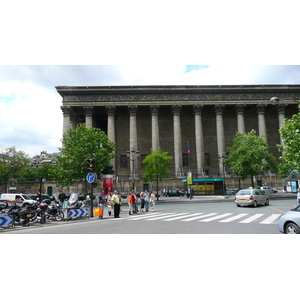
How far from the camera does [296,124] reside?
18141mm

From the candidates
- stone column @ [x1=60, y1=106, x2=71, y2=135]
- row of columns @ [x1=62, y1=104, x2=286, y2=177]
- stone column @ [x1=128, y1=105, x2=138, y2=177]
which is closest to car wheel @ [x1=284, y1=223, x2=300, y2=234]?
row of columns @ [x1=62, y1=104, x2=286, y2=177]

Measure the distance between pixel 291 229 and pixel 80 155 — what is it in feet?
93.0

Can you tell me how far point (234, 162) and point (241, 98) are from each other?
1806 centimetres

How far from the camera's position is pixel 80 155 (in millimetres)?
33719

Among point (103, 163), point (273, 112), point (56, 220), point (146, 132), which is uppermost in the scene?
point (273, 112)

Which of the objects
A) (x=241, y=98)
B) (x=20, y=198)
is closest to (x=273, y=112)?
(x=241, y=98)

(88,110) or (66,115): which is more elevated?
(88,110)

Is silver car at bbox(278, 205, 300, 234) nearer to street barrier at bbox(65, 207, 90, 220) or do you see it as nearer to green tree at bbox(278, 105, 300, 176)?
green tree at bbox(278, 105, 300, 176)

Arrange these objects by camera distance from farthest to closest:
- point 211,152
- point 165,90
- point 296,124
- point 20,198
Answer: point 211,152 < point 165,90 < point 20,198 < point 296,124

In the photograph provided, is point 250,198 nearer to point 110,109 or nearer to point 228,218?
point 228,218

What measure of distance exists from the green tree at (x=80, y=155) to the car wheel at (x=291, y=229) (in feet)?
88.2

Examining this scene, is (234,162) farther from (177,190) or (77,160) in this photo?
(77,160)

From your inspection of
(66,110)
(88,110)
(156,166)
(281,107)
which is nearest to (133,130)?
(88,110)

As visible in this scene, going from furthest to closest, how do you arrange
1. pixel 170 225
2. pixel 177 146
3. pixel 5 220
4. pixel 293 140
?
pixel 177 146 < pixel 293 140 < pixel 170 225 < pixel 5 220
